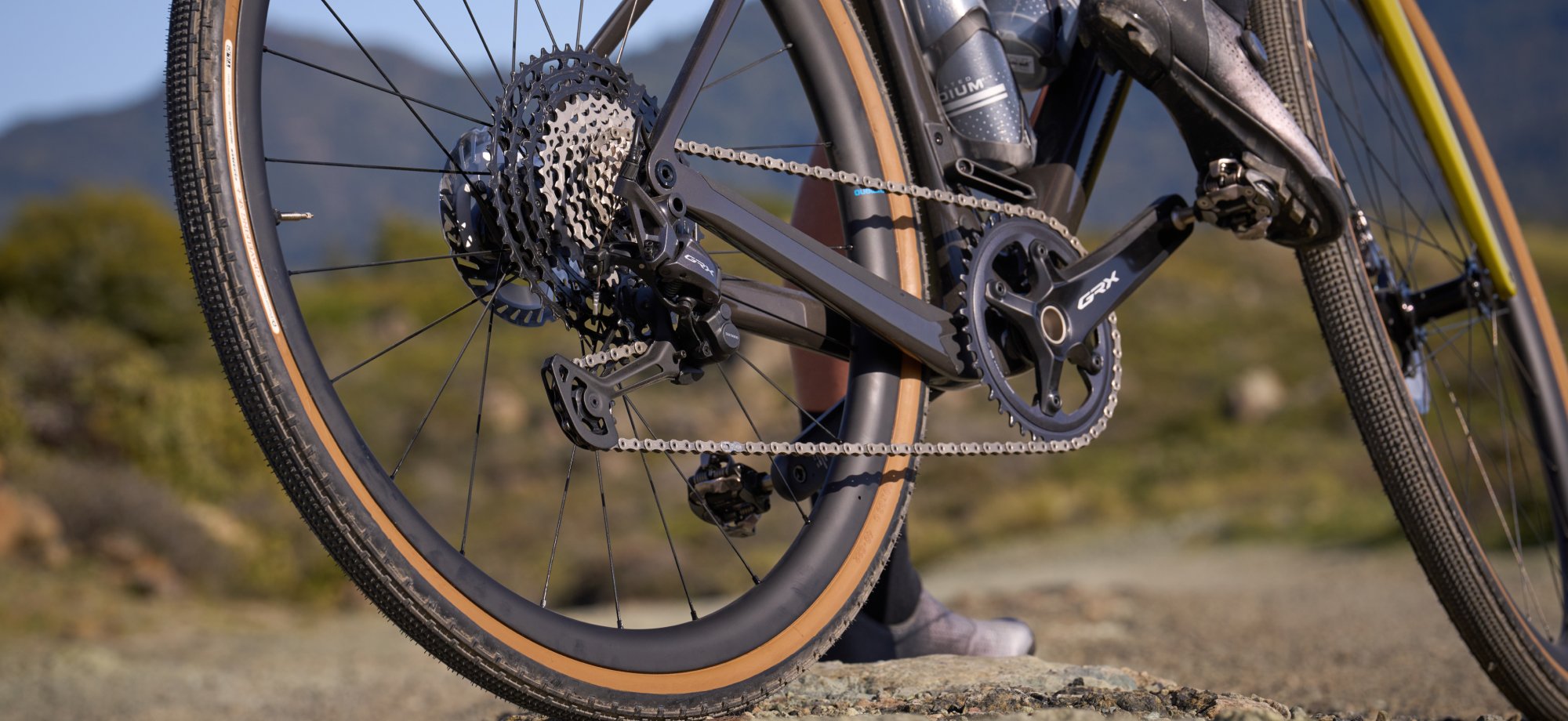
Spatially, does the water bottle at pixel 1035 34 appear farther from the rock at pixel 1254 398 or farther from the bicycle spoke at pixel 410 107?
the rock at pixel 1254 398

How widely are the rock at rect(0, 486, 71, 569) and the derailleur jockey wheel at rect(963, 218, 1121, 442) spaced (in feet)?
21.5

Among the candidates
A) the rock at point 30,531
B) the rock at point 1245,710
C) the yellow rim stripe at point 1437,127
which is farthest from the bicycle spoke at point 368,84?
the rock at point 30,531

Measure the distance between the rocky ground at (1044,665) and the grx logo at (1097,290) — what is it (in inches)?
22.9

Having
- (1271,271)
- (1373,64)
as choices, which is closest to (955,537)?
(1373,64)

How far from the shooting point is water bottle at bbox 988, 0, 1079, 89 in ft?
7.10

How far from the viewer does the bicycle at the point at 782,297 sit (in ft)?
4.42

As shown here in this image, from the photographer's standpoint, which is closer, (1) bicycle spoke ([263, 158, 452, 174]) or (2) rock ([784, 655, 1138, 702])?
(1) bicycle spoke ([263, 158, 452, 174])

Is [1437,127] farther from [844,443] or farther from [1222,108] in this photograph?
[844,443]

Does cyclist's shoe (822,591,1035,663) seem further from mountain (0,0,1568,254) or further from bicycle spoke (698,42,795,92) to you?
mountain (0,0,1568,254)

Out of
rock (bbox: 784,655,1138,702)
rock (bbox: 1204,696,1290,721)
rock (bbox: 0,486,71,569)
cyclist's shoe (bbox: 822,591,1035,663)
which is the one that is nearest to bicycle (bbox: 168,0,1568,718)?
rock (bbox: 784,655,1138,702)

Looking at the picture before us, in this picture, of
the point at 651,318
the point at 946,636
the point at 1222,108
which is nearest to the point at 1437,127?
the point at 1222,108

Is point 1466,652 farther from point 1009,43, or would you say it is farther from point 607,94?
point 607,94

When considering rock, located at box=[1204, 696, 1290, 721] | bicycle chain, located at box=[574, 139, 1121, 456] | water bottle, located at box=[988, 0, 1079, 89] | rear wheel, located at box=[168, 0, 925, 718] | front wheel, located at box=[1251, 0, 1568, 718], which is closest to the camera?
rear wheel, located at box=[168, 0, 925, 718]

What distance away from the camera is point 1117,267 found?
6.71 feet
